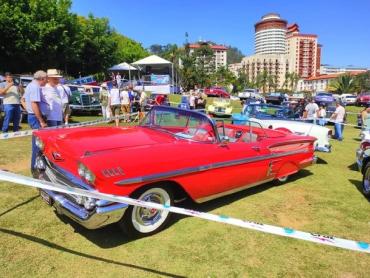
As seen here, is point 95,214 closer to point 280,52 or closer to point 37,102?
point 37,102

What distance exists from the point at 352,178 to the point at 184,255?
194 inches

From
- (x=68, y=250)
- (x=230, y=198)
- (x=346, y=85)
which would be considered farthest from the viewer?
(x=346, y=85)

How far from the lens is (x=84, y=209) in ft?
11.4

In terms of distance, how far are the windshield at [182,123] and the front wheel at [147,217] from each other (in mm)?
950

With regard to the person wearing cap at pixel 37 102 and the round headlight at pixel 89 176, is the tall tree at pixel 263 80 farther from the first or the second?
the round headlight at pixel 89 176

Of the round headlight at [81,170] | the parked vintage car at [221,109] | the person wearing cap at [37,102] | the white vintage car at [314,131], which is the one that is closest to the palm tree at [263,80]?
the parked vintage car at [221,109]

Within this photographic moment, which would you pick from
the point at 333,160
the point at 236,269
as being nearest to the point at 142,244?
the point at 236,269

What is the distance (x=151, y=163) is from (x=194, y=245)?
105 cm

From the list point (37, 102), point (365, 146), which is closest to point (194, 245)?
point (37, 102)

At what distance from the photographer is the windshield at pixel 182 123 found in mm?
4727

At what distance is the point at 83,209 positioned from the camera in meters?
3.46

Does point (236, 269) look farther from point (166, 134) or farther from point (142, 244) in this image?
point (166, 134)

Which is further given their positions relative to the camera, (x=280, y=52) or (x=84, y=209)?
(x=280, y=52)

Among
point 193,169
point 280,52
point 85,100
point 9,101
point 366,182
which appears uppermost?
point 280,52
